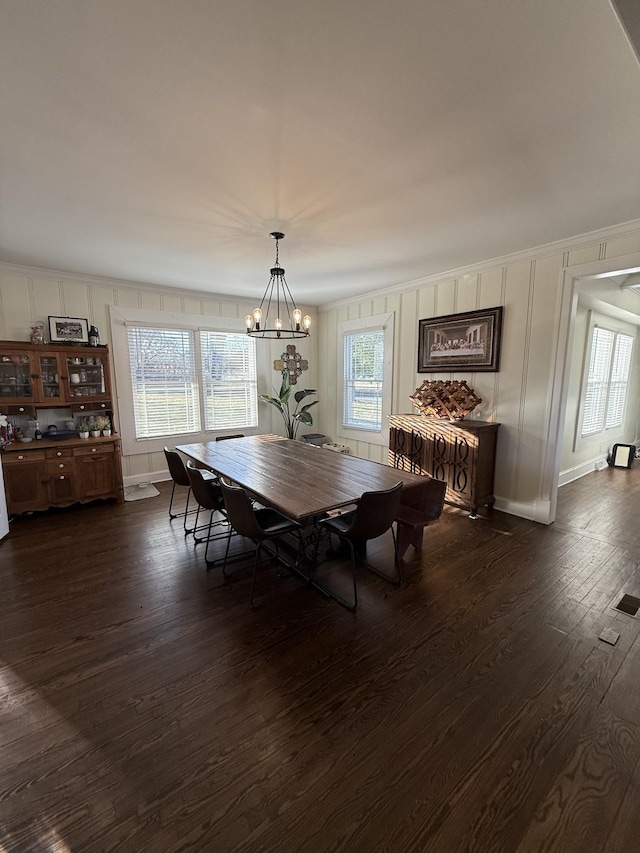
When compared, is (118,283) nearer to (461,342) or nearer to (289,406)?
(289,406)

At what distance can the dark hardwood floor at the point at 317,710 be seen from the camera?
124 cm

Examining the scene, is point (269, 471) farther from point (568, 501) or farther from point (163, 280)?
point (568, 501)

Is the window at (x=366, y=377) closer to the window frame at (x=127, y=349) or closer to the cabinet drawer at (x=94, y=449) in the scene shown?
the window frame at (x=127, y=349)

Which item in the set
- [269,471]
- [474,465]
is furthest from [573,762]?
[474,465]

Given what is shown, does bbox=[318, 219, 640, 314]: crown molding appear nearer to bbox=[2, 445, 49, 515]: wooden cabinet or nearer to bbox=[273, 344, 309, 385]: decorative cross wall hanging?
bbox=[273, 344, 309, 385]: decorative cross wall hanging

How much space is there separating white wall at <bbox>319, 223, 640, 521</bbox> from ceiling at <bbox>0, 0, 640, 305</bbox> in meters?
0.28

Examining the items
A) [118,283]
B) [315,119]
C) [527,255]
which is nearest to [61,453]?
[118,283]

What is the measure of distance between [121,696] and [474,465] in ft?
11.3

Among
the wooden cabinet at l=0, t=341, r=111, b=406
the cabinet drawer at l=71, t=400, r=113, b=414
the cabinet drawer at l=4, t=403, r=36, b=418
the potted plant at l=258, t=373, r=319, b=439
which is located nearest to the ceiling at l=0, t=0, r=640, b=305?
the wooden cabinet at l=0, t=341, r=111, b=406

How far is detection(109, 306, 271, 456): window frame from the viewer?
15.4 ft

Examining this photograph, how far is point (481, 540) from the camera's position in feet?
10.9

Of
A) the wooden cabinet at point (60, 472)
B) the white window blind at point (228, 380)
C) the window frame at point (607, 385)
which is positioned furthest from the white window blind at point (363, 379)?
the wooden cabinet at point (60, 472)

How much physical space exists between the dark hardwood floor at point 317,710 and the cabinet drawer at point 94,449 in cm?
146

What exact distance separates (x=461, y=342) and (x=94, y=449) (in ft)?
14.8
